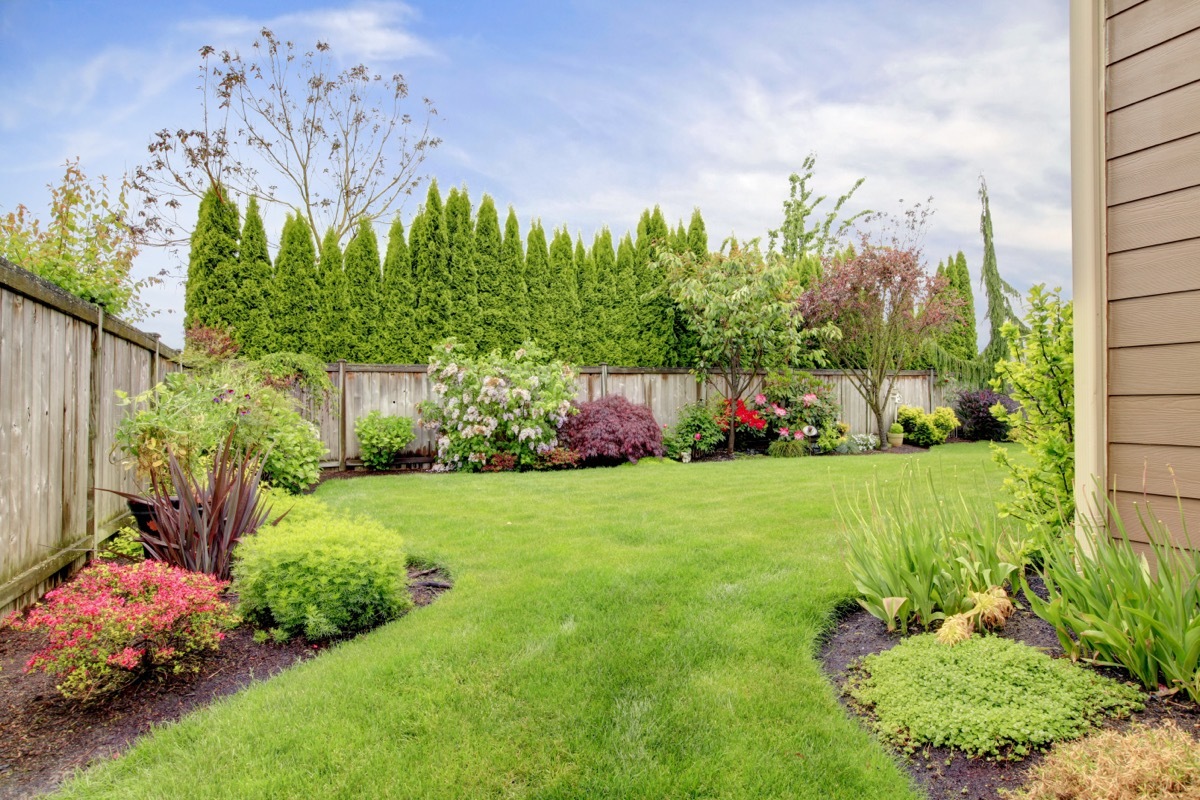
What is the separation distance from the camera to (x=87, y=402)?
4.55 metres

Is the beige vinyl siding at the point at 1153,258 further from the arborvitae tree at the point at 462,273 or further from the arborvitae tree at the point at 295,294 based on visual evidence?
the arborvitae tree at the point at 295,294

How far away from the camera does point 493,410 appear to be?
9.40 meters

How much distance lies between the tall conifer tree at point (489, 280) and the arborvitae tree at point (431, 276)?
1.75 ft

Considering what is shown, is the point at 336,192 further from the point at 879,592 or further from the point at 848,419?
the point at 879,592

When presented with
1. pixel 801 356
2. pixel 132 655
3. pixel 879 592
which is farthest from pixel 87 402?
pixel 801 356

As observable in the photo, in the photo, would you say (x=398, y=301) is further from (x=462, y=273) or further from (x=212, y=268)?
(x=212, y=268)

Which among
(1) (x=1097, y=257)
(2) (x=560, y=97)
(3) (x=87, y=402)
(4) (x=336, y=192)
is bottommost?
(3) (x=87, y=402)

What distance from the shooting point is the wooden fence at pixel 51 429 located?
3.43m

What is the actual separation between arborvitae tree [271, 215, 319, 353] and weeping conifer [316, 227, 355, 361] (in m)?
0.09

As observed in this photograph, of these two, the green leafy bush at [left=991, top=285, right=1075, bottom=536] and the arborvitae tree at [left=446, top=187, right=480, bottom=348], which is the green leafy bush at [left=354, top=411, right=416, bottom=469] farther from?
the green leafy bush at [left=991, top=285, right=1075, bottom=536]

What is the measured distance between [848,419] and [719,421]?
3632 mm

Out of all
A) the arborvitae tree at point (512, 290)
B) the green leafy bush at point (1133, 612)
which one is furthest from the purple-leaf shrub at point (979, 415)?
the green leafy bush at point (1133, 612)

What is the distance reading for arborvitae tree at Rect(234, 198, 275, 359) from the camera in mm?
9375

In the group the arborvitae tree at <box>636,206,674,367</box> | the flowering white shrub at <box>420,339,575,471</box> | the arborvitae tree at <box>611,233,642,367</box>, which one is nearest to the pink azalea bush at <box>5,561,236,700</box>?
the flowering white shrub at <box>420,339,575,471</box>
